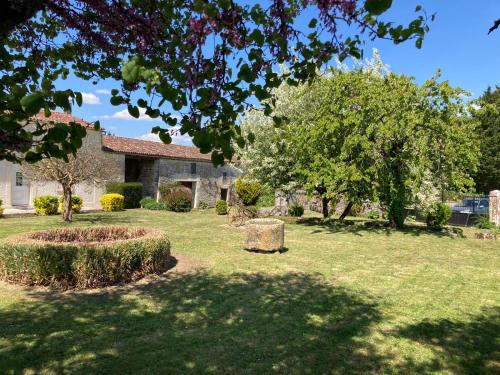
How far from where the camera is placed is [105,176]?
20703 mm

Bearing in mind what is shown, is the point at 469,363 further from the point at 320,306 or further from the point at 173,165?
the point at 173,165

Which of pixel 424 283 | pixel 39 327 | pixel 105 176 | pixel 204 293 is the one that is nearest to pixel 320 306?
pixel 204 293

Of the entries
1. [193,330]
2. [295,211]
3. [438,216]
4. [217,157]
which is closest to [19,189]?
[295,211]

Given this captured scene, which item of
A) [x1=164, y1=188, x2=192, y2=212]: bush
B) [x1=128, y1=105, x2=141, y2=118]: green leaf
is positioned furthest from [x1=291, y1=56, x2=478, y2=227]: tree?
[x1=128, y1=105, x2=141, y2=118]: green leaf

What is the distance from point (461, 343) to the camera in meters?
5.72

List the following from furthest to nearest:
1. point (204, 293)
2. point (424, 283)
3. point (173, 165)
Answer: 1. point (173, 165)
2. point (424, 283)
3. point (204, 293)

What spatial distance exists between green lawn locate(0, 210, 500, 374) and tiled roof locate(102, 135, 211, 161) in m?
21.0

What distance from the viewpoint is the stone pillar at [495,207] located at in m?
21.8

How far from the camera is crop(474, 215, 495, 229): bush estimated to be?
69.5 ft

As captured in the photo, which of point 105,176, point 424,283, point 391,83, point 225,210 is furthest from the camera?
point 225,210

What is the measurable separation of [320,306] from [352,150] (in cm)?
1293

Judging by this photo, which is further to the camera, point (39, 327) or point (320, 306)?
point (320, 306)

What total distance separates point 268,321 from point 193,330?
4.12 feet

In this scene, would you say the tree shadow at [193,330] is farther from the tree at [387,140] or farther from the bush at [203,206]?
the bush at [203,206]
